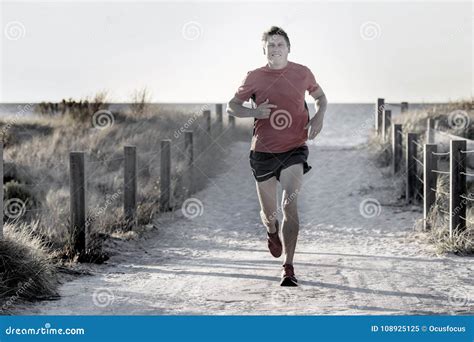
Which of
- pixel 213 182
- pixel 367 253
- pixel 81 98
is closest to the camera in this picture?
pixel 367 253

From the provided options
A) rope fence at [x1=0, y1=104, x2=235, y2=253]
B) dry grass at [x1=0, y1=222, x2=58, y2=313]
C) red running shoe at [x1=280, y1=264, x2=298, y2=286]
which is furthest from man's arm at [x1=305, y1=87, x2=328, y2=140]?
rope fence at [x1=0, y1=104, x2=235, y2=253]

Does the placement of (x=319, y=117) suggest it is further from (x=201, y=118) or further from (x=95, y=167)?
(x=201, y=118)

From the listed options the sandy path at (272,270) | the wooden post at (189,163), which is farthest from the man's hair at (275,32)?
the wooden post at (189,163)

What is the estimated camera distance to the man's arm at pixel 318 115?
655cm

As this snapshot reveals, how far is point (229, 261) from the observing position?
895 cm

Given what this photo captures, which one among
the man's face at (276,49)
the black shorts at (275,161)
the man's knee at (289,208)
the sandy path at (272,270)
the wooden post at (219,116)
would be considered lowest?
the sandy path at (272,270)

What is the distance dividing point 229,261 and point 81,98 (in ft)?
48.6

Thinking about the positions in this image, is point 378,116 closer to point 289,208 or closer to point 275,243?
point 275,243

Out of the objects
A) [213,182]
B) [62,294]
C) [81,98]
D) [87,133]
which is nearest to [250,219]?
[213,182]

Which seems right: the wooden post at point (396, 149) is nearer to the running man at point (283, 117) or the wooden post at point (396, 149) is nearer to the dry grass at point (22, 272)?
the running man at point (283, 117)

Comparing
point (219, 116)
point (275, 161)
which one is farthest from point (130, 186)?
point (219, 116)

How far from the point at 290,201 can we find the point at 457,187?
369 centimetres

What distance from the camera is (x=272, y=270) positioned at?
8.02m

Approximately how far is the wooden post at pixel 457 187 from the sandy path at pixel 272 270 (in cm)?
52
